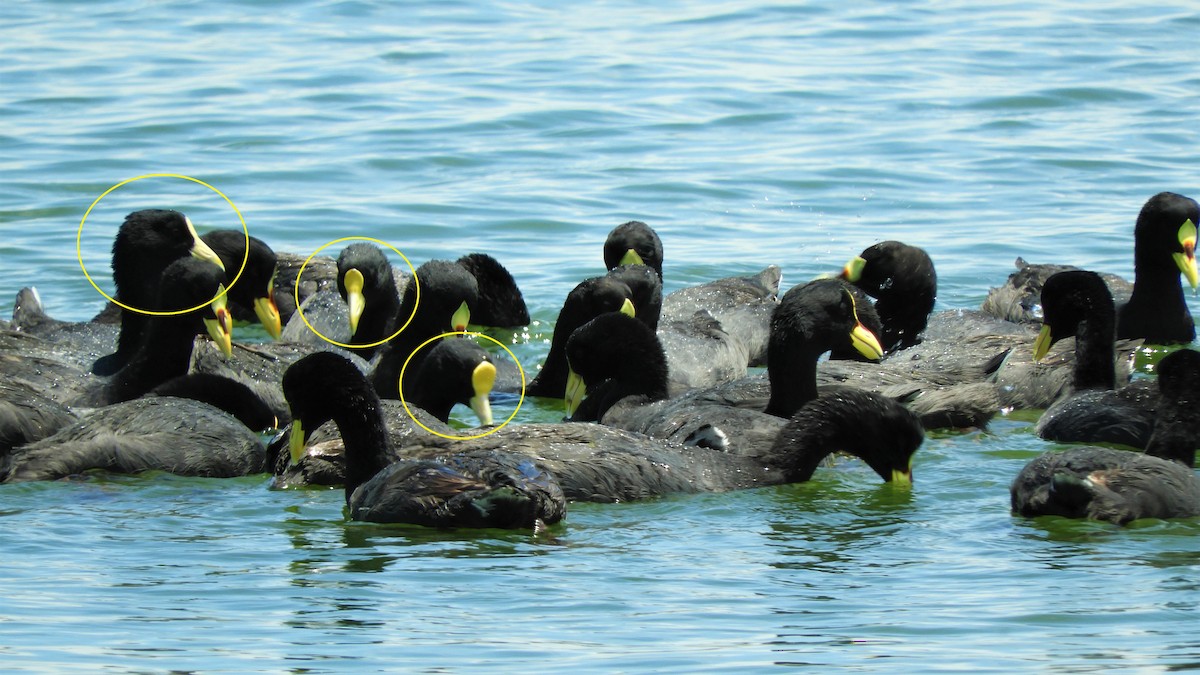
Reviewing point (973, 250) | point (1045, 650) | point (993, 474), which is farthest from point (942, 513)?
point (973, 250)

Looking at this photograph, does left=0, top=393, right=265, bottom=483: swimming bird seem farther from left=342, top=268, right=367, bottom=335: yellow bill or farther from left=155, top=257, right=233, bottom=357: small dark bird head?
left=342, top=268, right=367, bottom=335: yellow bill

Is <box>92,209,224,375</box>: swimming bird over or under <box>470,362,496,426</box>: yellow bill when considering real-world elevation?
over

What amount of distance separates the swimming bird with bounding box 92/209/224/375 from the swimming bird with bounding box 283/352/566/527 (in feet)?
11.3

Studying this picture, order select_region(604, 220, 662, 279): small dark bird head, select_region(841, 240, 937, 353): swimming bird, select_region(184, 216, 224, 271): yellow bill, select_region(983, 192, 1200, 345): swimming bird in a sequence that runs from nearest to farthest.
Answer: select_region(184, 216, 224, 271): yellow bill → select_region(983, 192, 1200, 345): swimming bird → select_region(841, 240, 937, 353): swimming bird → select_region(604, 220, 662, 279): small dark bird head

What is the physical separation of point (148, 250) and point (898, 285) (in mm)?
4504

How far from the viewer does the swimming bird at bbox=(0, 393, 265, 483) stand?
8.48m

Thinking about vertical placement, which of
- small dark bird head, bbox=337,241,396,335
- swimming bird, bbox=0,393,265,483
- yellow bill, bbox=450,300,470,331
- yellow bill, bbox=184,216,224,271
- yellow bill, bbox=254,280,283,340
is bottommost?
swimming bird, bbox=0,393,265,483

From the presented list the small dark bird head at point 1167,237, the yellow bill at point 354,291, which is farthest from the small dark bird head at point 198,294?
the small dark bird head at point 1167,237

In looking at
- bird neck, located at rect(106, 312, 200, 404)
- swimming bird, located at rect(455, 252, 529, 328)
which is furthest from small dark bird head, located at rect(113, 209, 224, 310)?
swimming bird, located at rect(455, 252, 529, 328)

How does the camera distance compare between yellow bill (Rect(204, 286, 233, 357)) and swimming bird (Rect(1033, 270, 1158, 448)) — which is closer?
swimming bird (Rect(1033, 270, 1158, 448))

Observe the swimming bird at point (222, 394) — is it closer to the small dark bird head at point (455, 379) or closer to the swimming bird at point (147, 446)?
the swimming bird at point (147, 446)

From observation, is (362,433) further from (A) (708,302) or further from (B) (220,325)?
(A) (708,302)

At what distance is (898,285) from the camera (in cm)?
1221

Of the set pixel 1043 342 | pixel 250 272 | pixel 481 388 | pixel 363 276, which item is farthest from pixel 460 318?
pixel 1043 342
